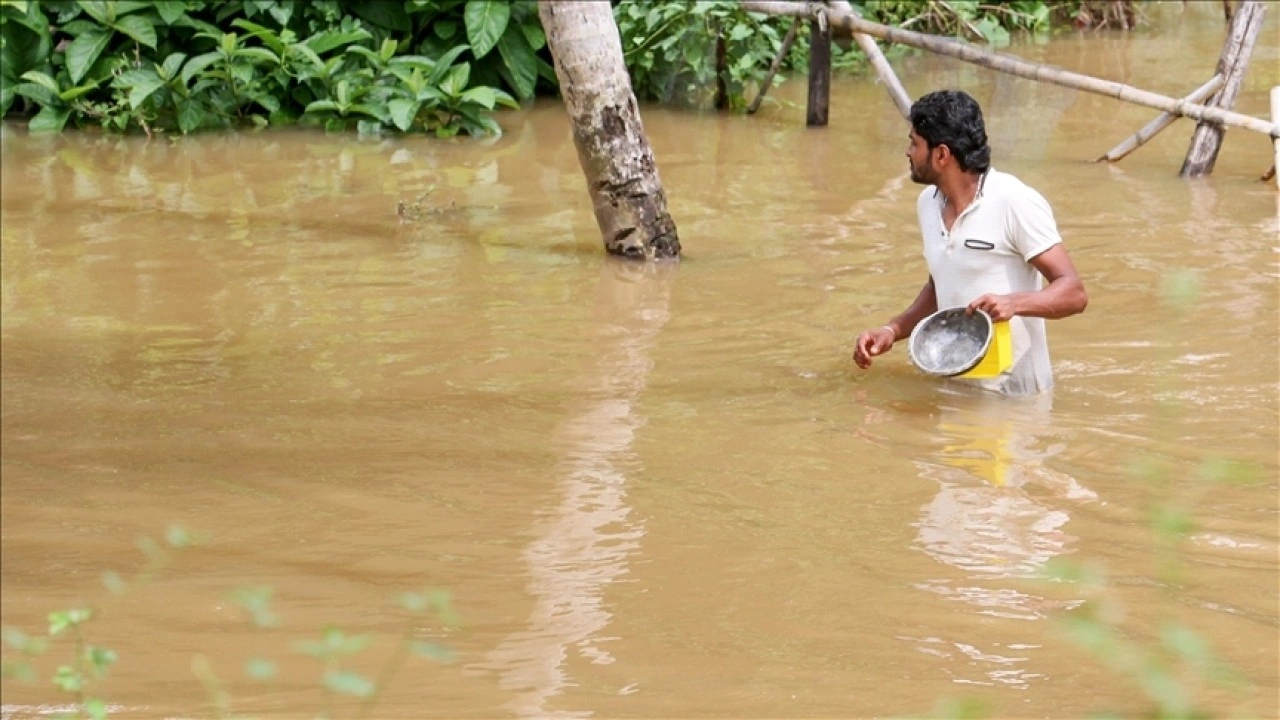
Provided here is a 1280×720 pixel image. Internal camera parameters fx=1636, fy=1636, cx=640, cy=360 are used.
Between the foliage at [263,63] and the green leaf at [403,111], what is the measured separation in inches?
0.6

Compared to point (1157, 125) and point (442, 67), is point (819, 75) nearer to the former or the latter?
point (442, 67)

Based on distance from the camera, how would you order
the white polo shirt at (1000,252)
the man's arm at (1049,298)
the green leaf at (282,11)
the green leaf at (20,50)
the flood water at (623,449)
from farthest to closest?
the green leaf at (20,50), the green leaf at (282,11), the white polo shirt at (1000,252), the man's arm at (1049,298), the flood water at (623,449)

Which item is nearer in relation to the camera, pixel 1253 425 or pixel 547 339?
pixel 1253 425

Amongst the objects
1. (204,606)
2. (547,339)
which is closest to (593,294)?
(547,339)

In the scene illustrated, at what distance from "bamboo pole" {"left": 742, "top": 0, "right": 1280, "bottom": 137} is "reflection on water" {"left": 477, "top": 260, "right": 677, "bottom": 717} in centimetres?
313

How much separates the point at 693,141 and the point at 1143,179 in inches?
118

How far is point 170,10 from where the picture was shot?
11305mm

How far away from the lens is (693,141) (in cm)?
1073

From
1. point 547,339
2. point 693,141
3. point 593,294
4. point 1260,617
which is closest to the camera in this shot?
point 1260,617

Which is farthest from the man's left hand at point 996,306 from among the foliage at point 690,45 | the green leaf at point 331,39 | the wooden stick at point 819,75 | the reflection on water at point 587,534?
the green leaf at point 331,39

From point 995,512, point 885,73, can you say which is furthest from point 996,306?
point 885,73

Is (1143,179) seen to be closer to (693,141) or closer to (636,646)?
(693,141)

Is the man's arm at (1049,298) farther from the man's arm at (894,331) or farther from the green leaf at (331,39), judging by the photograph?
the green leaf at (331,39)

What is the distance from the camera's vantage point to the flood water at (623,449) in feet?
11.0
